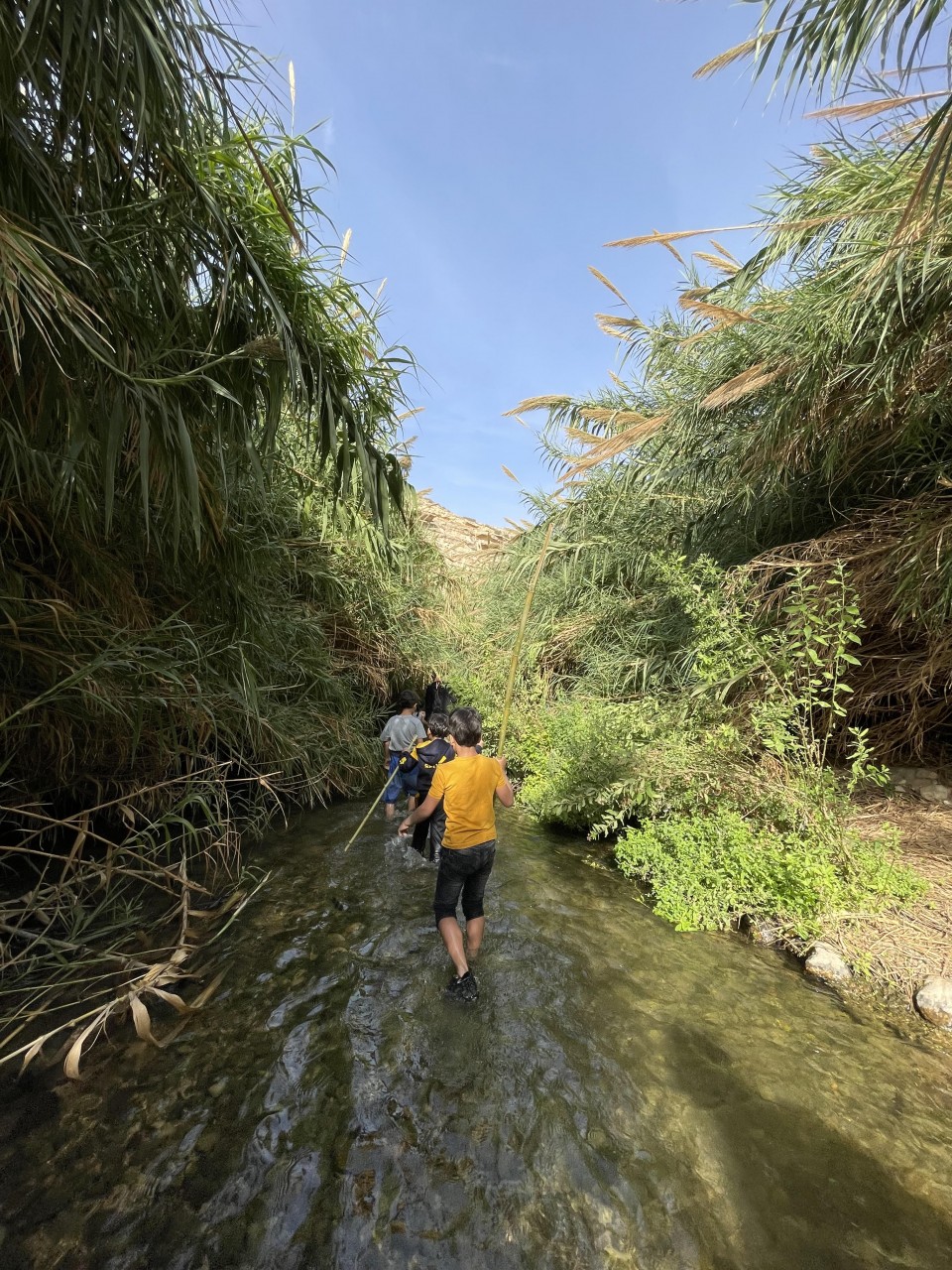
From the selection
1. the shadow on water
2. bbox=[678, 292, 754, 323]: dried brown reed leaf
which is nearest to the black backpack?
bbox=[678, 292, 754, 323]: dried brown reed leaf

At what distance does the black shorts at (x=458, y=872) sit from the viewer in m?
3.18

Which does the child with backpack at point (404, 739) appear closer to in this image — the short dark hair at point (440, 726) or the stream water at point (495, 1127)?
the short dark hair at point (440, 726)

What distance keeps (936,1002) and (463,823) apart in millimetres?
2808

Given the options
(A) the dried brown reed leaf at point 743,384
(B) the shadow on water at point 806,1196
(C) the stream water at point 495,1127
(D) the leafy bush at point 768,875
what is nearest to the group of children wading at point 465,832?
(C) the stream water at point 495,1127

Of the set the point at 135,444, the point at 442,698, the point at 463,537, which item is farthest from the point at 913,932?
the point at 463,537

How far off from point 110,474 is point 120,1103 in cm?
257

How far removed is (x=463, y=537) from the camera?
58.9 feet

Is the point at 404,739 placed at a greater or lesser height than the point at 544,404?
lesser

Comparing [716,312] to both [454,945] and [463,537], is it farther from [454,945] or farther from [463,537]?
[463,537]

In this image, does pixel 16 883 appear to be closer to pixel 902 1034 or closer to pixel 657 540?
pixel 902 1034

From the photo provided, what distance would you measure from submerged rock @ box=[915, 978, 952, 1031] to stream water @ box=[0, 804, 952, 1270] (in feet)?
0.52

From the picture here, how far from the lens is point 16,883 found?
11.3 ft

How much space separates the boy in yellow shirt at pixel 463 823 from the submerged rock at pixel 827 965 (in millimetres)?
2158

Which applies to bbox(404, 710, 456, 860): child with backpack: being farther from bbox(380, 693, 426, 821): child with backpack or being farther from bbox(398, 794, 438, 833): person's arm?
bbox(398, 794, 438, 833): person's arm
